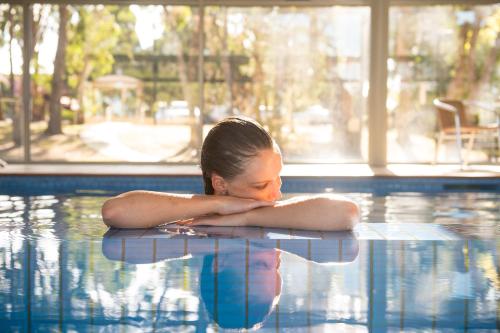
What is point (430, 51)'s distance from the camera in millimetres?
10164

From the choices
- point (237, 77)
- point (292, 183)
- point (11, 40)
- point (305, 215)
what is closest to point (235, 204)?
point (305, 215)

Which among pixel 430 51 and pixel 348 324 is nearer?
pixel 348 324

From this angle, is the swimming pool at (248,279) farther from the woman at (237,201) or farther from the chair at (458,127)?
the chair at (458,127)

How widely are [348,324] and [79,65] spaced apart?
8509 mm

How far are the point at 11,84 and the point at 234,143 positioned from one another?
792 centimetres

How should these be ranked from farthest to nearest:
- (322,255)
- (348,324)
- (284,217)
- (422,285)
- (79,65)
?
(79,65)
(284,217)
(322,255)
(422,285)
(348,324)

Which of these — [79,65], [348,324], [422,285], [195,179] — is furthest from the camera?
[79,65]

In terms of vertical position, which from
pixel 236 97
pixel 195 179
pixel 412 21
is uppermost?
pixel 412 21

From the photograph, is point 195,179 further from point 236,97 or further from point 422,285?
point 422,285

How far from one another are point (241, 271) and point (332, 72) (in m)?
8.02

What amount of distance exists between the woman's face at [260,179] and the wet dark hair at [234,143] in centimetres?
2

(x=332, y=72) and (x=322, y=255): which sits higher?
(x=332, y=72)

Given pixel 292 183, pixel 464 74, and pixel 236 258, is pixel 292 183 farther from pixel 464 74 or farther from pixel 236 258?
pixel 236 258

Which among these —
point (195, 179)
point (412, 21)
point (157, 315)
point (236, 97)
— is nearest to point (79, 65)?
point (236, 97)
